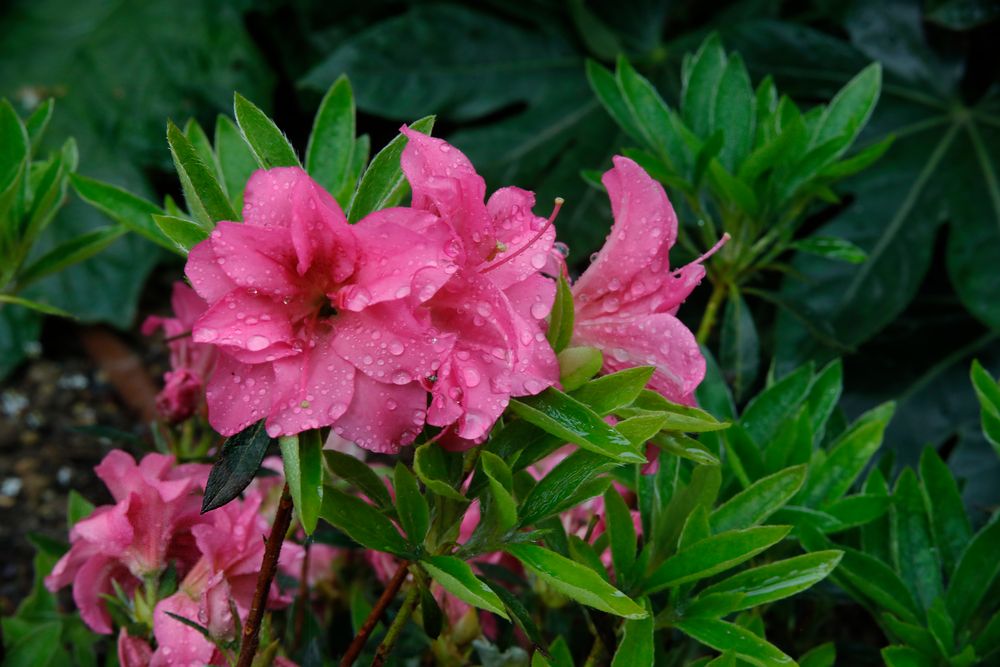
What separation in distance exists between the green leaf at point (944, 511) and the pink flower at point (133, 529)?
0.60 metres

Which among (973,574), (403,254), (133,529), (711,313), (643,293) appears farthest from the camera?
(711,313)

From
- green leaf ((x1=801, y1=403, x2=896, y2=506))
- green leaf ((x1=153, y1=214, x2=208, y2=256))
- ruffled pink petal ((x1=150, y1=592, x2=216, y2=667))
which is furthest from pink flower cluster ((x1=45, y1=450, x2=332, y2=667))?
green leaf ((x1=801, y1=403, x2=896, y2=506))

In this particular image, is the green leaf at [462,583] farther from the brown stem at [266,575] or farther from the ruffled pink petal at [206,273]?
the ruffled pink petal at [206,273]

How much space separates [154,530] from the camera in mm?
810

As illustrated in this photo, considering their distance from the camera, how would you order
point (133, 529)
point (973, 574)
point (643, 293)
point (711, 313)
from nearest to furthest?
point (643, 293) < point (133, 529) < point (973, 574) < point (711, 313)

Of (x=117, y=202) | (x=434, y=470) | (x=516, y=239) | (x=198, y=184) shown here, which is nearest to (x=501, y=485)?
(x=434, y=470)

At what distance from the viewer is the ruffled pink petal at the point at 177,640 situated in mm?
752

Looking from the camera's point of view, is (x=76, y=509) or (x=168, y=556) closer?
(x=168, y=556)

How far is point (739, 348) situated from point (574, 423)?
20.5 inches

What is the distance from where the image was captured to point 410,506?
70 cm

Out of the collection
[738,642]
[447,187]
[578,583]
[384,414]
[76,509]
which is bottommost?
[76,509]

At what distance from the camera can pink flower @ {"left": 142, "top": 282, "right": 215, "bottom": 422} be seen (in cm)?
91

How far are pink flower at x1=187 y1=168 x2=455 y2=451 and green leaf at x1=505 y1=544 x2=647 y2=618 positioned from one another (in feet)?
0.39

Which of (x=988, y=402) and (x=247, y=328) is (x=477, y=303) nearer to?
(x=247, y=328)
